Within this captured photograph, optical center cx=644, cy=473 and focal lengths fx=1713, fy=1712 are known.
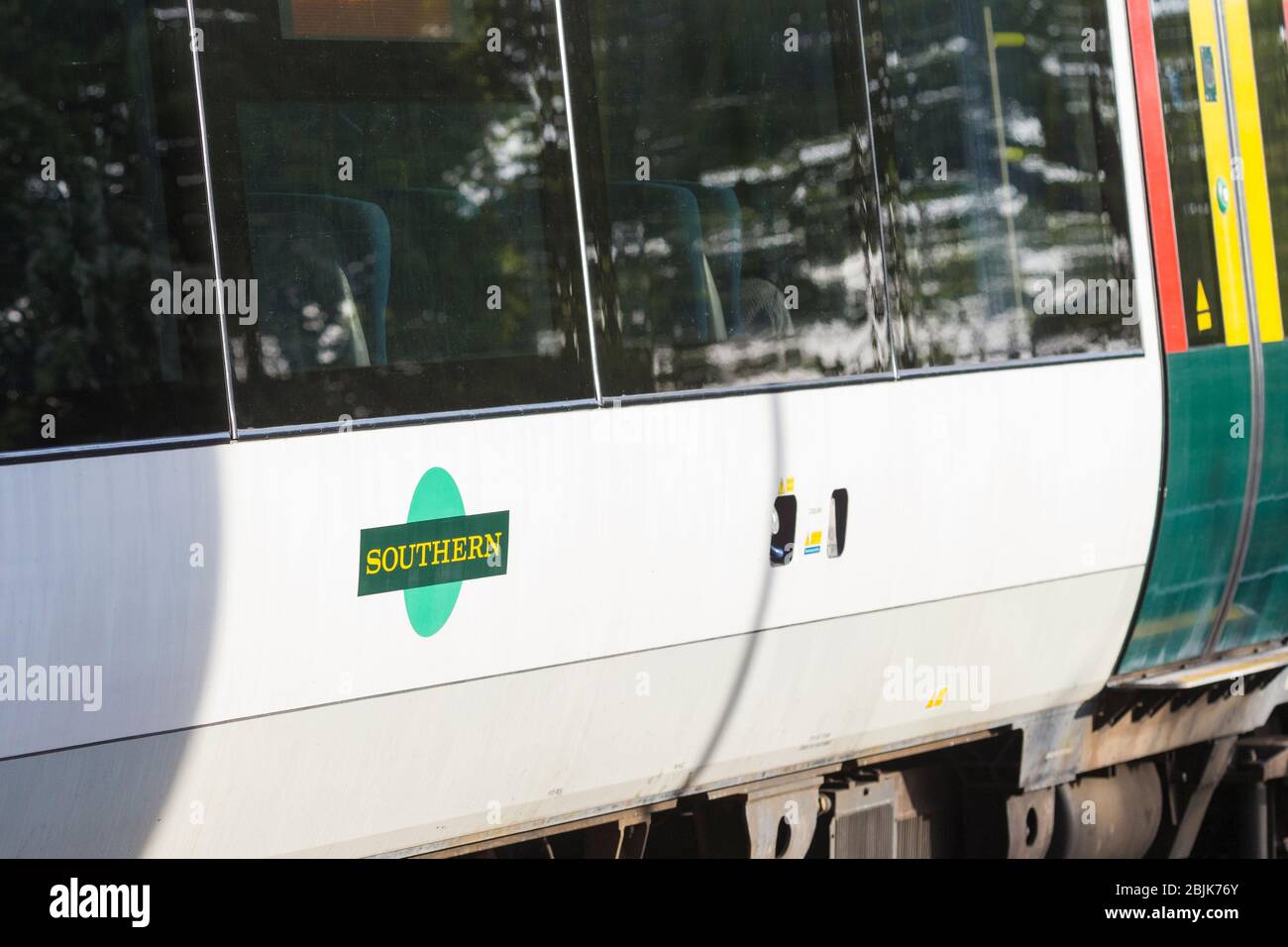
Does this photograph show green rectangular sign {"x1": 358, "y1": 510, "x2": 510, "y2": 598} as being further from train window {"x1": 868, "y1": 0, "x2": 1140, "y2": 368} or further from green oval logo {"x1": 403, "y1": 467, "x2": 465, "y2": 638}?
train window {"x1": 868, "y1": 0, "x2": 1140, "y2": 368}

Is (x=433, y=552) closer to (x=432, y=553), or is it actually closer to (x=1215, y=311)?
(x=432, y=553)

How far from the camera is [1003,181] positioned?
488 cm

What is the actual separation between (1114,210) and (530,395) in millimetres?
2229

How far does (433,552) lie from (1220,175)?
313 centimetres

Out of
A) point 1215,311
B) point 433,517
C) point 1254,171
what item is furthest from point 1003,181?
point 433,517

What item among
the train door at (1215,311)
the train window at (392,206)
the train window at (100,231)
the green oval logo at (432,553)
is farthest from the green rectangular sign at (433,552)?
the train door at (1215,311)

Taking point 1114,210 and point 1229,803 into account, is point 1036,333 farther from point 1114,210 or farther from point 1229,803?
point 1229,803

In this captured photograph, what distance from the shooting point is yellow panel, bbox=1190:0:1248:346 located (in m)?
5.39

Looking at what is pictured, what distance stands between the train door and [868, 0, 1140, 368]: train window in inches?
8.2

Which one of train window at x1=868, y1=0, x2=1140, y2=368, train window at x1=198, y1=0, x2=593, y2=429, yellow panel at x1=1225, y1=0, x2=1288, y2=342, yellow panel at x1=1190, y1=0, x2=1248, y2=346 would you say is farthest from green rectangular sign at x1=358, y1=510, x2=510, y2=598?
yellow panel at x1=1225, y1=0, x2=1288, y2=342

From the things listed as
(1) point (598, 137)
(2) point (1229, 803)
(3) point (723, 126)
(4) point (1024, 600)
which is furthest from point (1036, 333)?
(2) point (1229, 803)

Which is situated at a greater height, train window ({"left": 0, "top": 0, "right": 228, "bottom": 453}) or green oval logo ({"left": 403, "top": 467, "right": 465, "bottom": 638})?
train window ({"left": 0, "top": 0, "right": 228, "bottom": 453})

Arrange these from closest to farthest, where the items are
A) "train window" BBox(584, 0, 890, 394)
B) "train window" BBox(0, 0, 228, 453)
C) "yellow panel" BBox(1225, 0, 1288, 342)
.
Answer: "train window" BBox(0, 0, 228, 453), "train window" BBox(584, 0, 890, 394), "yellow panel" BBox(1225, 0, 1288, 342)

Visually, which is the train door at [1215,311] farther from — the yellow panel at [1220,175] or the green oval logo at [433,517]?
the green oval logo at [433,517]
